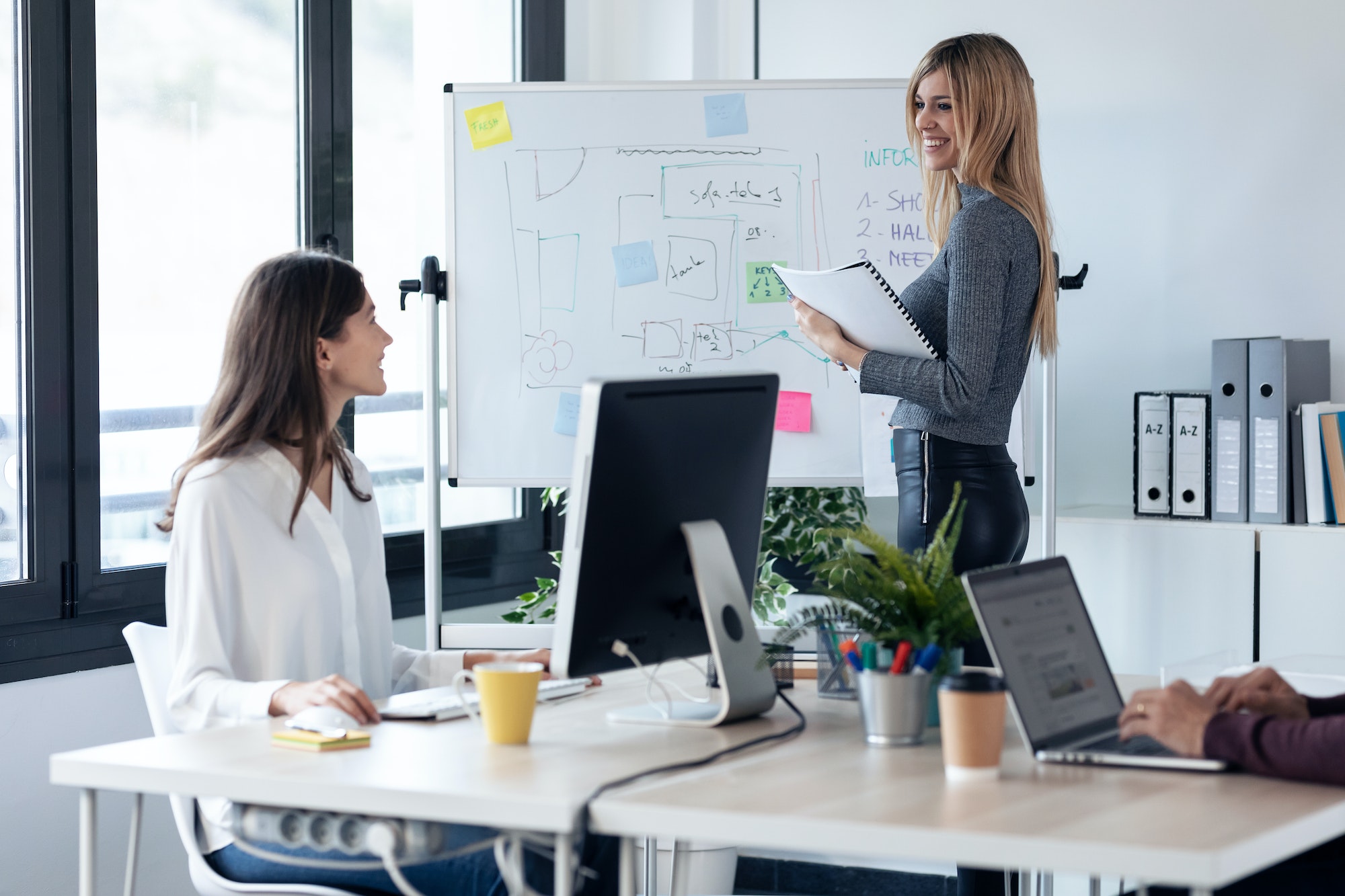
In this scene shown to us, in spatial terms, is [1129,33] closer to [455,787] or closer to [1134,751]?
[1134,751]

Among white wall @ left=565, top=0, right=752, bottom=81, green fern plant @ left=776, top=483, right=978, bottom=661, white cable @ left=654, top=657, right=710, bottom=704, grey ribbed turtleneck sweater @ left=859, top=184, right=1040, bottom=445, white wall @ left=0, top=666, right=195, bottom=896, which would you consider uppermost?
white wall @ left=565, top=0, right=752, bottom=81

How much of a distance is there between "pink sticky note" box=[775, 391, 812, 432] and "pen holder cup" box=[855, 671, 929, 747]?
1.51 m

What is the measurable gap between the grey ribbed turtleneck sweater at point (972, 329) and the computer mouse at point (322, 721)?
104cm

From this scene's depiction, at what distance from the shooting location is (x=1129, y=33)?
317 cm

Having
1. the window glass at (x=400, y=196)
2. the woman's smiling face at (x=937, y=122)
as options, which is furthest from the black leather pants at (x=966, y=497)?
the window glass at (x=400, y=196)

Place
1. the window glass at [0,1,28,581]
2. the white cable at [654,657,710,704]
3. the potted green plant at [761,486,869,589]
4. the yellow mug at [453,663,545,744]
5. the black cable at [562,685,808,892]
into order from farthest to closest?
the potted green plant at [761,486,869,589] < the window glass at [0,1,28,581] < the white cable at [654,657,710,704] < the yellow mug at [453,663,545,744] < the black cable at [562,685,808,892]

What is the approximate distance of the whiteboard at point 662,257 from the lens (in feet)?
9.51

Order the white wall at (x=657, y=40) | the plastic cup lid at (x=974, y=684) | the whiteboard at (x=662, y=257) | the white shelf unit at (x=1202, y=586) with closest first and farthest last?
the plastic cup lid at (x=974, y=684) < the white shelf unit at (x=1202, y=586) < the whiteboard at (x=662, y=257) < the white wall at (x=657, y=40)

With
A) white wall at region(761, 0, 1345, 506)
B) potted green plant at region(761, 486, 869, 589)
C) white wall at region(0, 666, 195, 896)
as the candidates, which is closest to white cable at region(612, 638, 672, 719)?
white wall at region(0, 666, 195, 896)

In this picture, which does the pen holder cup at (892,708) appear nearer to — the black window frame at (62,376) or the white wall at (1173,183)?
the black window frame at (62,376)

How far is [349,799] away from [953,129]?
5.06 ft

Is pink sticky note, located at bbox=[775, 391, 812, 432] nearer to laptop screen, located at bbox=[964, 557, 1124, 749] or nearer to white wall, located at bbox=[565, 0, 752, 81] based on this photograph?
white wall, located at bbox=[565, 0, 752, 81]

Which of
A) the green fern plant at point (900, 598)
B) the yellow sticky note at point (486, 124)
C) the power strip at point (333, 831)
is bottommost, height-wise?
the power strip at point (333, 831)

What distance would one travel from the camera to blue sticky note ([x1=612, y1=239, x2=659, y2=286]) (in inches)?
114
